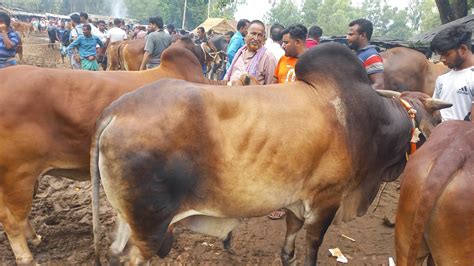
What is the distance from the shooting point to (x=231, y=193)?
2.70 metres

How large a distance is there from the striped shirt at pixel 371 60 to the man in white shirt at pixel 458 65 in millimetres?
924

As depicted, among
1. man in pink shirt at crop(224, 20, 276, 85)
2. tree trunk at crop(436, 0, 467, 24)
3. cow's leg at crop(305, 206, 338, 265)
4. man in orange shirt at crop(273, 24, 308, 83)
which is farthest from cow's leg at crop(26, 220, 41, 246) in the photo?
tree trunk at crop(436, 0, 467, 24)

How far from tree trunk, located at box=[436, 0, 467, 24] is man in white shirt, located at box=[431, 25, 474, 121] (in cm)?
1108

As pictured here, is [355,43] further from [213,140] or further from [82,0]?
[82,0]

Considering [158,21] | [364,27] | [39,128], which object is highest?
[364,27]

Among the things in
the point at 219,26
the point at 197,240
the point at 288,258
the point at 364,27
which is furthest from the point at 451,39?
the point at 219,26

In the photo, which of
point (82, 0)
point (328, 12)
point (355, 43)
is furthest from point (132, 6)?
point (355, 43)

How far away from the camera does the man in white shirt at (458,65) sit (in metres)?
3.30

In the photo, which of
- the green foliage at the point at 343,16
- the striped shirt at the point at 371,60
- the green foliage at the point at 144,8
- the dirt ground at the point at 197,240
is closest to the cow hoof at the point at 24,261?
the dirt ground at the point at 197,240

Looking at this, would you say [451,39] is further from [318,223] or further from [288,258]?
[288,258]

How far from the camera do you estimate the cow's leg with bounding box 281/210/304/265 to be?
326cm

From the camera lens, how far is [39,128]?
3.22 metres

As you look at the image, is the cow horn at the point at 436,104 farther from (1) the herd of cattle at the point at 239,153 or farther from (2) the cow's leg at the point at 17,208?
(2) the cow's leg at the point at 17,208

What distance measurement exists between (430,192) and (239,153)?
114cm
